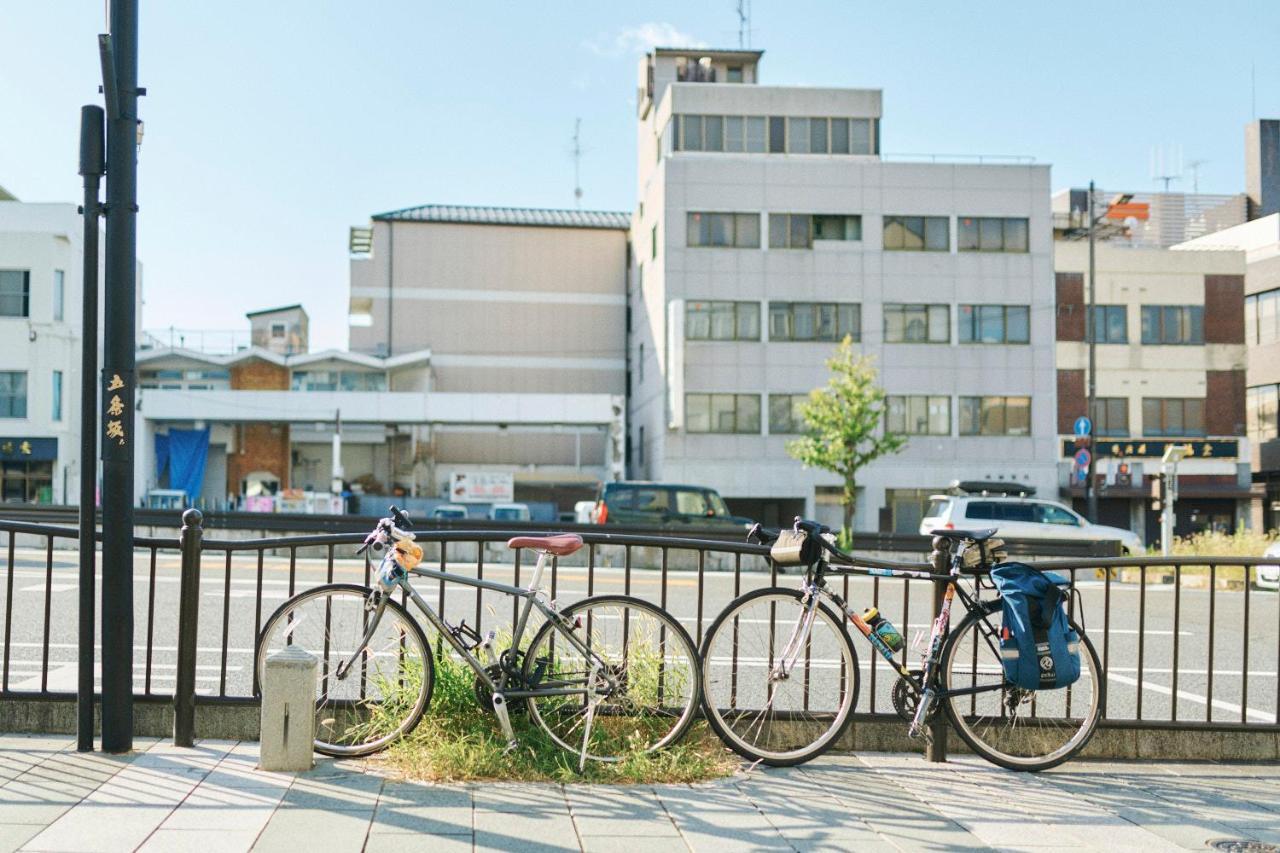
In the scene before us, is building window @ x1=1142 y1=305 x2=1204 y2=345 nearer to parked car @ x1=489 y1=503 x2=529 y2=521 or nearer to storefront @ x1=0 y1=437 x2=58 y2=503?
parked car @ x1=489 y1=503 x2=529 y2=521

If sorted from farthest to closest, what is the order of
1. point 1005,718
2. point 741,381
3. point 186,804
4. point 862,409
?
point 741,381
point 862,409
point 1005,718
point 186,804

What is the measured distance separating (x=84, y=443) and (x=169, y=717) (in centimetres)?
148

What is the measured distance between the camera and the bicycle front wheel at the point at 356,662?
5.64m

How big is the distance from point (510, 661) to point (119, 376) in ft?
7.52

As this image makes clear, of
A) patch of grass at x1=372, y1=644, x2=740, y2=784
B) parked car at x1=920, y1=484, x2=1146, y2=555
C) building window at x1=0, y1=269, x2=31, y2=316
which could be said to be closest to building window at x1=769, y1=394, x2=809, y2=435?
parked car at x1=920, y1=484, x2=1146, y2=555

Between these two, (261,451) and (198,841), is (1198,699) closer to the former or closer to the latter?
(198,841)

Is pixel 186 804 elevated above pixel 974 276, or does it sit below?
below

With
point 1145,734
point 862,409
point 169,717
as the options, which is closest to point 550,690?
point 169,717

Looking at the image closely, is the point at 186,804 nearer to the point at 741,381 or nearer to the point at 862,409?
the point at 862,409

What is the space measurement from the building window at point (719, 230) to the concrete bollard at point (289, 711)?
40.7 m

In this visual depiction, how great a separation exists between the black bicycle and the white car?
70.9 feet

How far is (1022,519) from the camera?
28.5 metres

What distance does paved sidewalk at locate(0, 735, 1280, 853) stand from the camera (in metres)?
4.48

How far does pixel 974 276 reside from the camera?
150 feet
